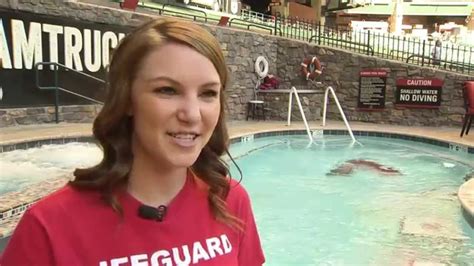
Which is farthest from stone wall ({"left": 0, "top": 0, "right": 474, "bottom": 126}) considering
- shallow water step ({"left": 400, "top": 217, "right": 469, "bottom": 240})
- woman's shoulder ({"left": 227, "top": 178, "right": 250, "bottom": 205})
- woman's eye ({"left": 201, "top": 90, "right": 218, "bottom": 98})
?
woman's eye ({"left": 201, "top": 90, "right": 218, "bottom": 98})

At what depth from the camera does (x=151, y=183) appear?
880 mm

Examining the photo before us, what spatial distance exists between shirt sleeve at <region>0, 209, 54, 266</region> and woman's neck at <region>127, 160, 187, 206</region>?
162 millimetres

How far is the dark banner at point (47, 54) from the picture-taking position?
22.2 feet

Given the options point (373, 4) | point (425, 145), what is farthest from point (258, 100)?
point (373, 4)

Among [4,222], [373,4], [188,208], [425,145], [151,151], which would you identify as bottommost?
[425,145]

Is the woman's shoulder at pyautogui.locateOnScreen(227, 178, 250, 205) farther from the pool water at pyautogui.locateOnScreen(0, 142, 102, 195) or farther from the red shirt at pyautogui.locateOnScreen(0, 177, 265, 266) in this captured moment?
the pool water at pyautogui.locateOnScreen(0, 142, 102, 195)

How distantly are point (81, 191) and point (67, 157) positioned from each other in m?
5.28

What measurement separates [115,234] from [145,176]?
0.38 feet

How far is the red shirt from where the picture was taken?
0.76 meters

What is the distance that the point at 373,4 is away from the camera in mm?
29375

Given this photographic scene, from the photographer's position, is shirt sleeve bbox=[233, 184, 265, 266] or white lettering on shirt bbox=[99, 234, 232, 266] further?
shirt sleeve bbox=[233, 184, 265, 266]

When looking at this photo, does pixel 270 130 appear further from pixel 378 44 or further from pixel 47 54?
pixel 378 44

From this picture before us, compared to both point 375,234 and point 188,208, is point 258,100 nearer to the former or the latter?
point 375,234

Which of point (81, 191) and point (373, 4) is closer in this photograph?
point (81, 191)
